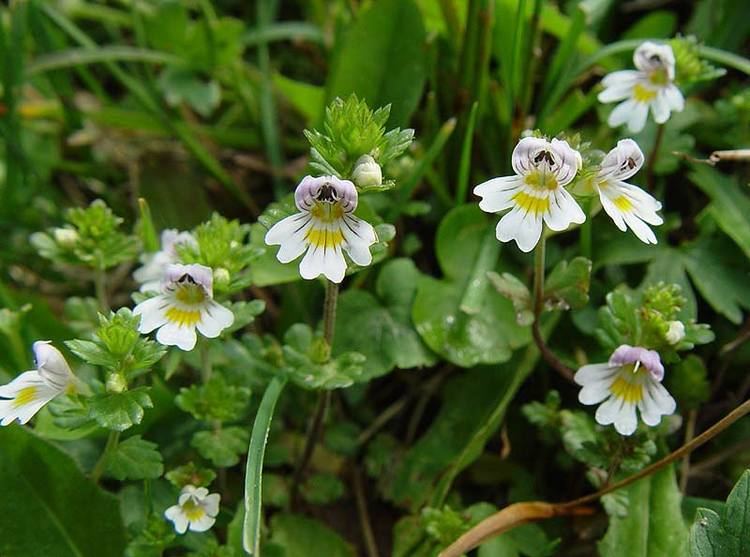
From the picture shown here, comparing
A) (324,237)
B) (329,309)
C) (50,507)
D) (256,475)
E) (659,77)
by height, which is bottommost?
(50,507)

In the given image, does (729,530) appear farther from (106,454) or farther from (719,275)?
(106,454)

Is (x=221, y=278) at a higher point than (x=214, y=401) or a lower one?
higher

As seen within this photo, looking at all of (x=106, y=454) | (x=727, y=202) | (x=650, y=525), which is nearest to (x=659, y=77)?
(x=727, y=202)

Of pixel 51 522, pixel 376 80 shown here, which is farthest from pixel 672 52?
pixel 51 522

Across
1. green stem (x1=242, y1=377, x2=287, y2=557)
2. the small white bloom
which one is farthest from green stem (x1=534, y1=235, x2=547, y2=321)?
green stem (x1=242, y1=377, x2=287, y2=557)

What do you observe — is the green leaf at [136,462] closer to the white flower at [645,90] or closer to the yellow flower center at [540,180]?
the yellow flower center at [540,180]
